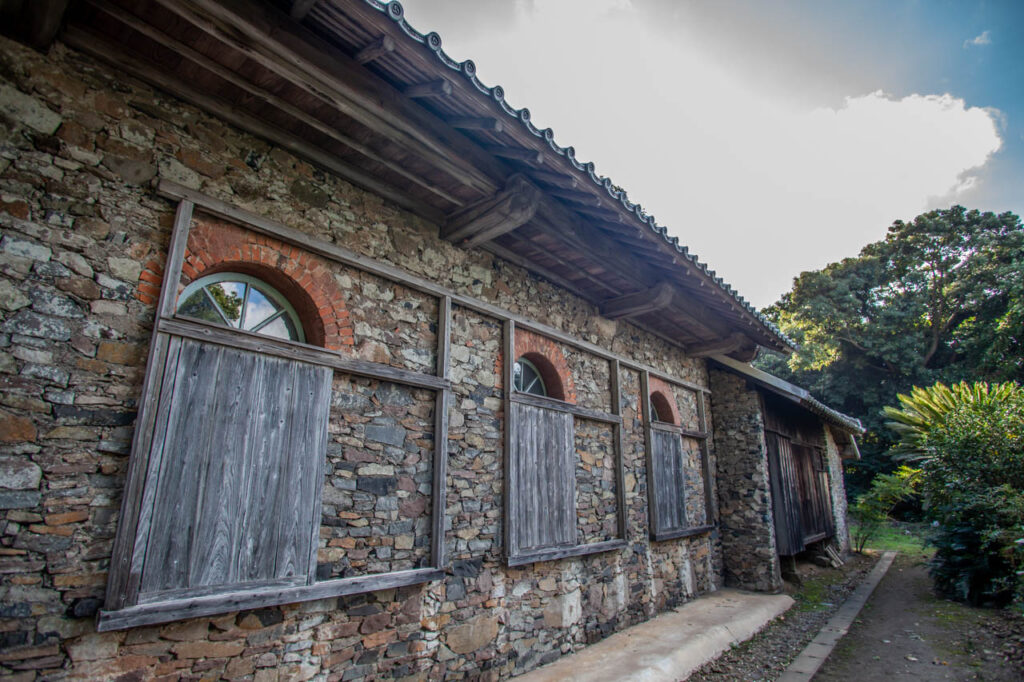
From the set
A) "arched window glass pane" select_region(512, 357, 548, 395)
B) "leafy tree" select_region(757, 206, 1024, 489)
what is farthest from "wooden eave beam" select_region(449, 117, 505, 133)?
"leafy tree" select_region(757, 206, 1024, 489)

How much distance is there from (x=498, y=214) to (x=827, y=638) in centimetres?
666

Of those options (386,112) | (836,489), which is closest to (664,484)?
(386,112)

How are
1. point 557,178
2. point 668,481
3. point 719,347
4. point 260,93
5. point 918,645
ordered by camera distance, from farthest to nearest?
point 719,347 < point 668,481 < point 918,645 < point 557,178 < point 260,93

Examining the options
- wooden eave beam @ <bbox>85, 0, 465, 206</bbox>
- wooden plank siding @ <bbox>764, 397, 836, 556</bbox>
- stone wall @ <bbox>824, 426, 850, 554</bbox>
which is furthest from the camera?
stone wall @ <bbox>824, 426, 850, 554</bbox>

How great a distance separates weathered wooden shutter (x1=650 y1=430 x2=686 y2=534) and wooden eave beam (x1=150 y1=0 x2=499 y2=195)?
4.82 meters

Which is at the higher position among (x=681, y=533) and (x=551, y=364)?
(x=551, y=364)

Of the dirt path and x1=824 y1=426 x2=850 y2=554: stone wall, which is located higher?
x1=824 y1=426 x2=850 y2=554: stone wall

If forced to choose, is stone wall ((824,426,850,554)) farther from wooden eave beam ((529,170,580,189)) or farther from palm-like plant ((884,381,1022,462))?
wooden eave beam ((529,170,580,189))

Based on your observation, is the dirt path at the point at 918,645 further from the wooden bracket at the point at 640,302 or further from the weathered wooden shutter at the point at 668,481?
the wooden bracket at the point at 640,302

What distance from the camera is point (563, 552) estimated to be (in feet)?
17.3

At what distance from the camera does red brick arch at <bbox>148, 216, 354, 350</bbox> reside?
3.35 meters

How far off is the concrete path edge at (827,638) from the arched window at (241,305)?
578 cm

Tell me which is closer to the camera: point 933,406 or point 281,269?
point 281,269

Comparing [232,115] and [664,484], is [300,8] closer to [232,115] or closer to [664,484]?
[232,115]
